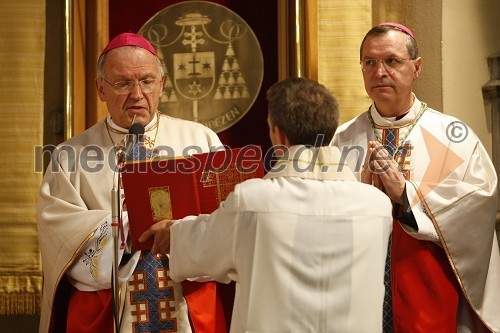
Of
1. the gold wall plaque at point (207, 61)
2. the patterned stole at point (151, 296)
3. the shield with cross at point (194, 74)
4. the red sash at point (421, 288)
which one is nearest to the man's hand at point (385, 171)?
the red sash at point (421, 288)

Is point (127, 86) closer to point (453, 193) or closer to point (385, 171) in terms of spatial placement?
point (385, 171)

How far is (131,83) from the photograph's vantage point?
13.4 ft

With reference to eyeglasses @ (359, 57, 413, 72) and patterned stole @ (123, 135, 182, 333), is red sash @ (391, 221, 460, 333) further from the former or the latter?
patterned stole @ (123, 135, 182, 333)

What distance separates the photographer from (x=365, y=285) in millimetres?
2848

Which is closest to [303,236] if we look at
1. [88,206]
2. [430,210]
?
[430,210]

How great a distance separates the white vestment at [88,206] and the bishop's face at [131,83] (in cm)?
16

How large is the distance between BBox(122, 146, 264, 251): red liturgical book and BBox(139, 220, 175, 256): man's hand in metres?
0.05

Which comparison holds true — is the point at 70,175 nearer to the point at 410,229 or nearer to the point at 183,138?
the point at 183,138

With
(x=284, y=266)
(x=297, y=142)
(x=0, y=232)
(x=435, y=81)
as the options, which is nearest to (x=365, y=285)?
(x=284, y=266)

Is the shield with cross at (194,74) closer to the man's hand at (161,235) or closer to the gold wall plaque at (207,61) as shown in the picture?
the gold wall plaque at (207,61)

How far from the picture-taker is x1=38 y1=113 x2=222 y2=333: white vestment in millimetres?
3824

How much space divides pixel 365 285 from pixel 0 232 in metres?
3.23

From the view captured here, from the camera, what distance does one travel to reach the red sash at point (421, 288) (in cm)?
387

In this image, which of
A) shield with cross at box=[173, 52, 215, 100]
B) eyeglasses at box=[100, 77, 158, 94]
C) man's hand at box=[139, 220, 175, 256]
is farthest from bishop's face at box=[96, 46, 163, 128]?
shield with cross at box=[173, 52, 215, 100]
